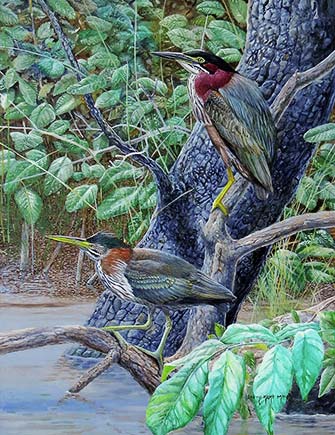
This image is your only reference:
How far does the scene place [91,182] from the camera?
6.74 ft

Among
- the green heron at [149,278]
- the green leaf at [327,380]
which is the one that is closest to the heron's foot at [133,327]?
the green heron at [149,278]

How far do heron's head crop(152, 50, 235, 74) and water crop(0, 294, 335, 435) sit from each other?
0.45 meters

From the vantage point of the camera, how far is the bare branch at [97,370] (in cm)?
174

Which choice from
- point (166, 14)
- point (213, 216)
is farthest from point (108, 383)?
point (166, 14)

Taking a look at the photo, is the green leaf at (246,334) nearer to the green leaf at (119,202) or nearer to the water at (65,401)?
the water at (65,401)

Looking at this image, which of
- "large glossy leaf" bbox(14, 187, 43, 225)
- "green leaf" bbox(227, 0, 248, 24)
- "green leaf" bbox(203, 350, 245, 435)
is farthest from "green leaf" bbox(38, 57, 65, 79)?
"green leaf" bbox(203, 350, 245, 435)

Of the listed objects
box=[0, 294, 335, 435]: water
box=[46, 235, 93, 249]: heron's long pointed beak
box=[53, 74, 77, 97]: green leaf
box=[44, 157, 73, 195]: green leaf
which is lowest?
box=[0, 294, 335, 435]: water

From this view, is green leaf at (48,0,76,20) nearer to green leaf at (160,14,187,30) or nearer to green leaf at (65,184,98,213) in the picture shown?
green leaf at (160,14,187,30)

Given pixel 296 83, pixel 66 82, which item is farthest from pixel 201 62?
pixel 66 82

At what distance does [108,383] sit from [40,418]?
5.0 inches

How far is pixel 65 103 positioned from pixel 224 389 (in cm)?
84

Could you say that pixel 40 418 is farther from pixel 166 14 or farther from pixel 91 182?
pixel 166 14

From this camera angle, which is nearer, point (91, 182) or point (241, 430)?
point (241, 430)

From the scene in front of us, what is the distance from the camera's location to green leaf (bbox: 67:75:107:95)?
2045 mm
